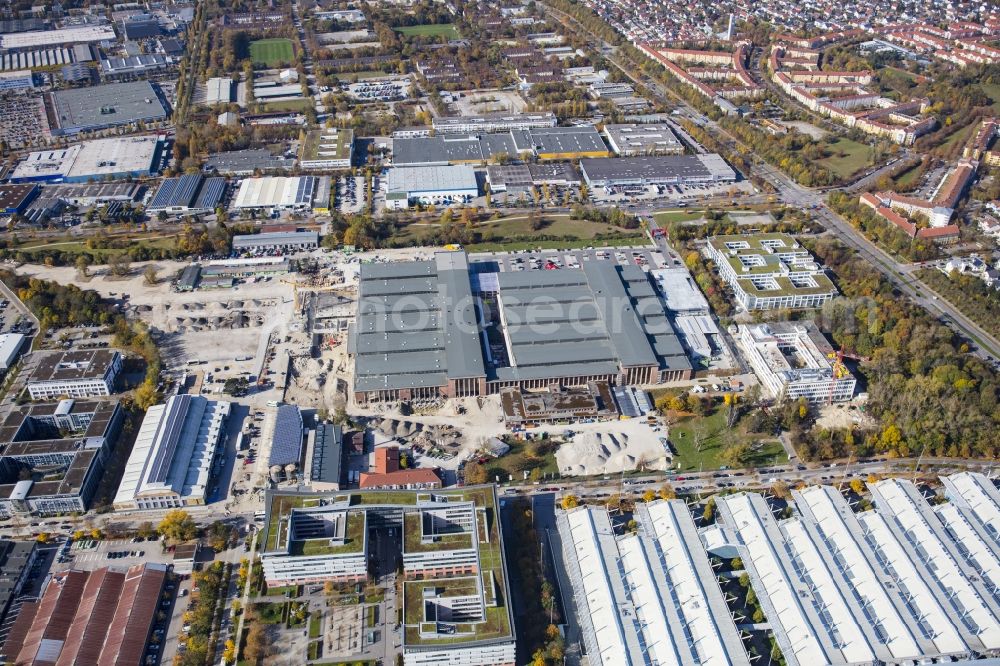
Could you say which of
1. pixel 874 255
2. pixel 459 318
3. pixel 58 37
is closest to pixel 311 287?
pixel 459 318

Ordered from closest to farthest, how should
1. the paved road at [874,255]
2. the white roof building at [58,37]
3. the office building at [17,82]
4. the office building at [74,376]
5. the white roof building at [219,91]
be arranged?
the office building at [74,376]
the paved road at [874,255]
the white roof building at [219,91]
the office building at [17,82]
the white roof building at [58,37]

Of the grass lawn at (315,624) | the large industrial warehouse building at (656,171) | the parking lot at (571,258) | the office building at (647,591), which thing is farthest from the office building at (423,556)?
the large industrial warehouse building at (656,171)

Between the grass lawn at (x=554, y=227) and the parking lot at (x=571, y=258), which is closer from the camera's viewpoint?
the parking lot at (x=571, y=258)

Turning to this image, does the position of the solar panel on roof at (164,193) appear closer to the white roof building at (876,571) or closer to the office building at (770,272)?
the office building at (770,272)

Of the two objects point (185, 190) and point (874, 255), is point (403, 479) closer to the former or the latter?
point (185, 190)

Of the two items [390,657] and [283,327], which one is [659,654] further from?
[283,327]

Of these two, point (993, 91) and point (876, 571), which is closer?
point (876, 571)
